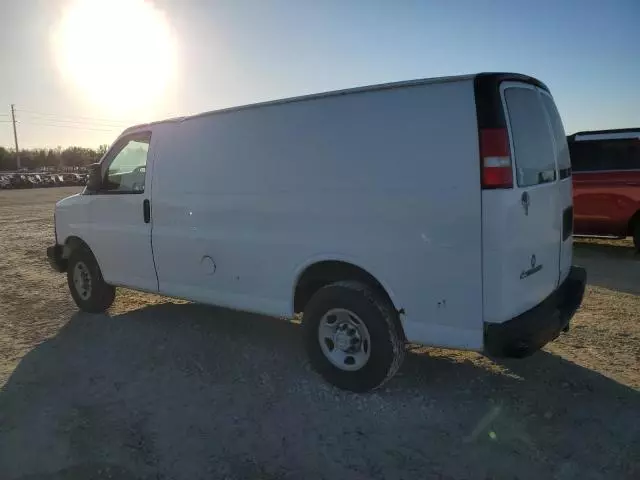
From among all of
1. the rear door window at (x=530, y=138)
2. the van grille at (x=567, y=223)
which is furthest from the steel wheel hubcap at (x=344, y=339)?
the van grille at (x=567, y=223)

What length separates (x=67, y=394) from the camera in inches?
159

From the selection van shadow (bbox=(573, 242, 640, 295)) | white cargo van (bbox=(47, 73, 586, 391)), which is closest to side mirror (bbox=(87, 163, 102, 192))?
white cargo van (bbox=(47, 73, 586, 391))

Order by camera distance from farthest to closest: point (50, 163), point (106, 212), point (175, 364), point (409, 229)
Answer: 1. point (50, 163)
2. point (106, 212)
3. point (175, 364)
4. point (409, 229)

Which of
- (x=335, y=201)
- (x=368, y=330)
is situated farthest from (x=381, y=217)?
(x=368, y=330)

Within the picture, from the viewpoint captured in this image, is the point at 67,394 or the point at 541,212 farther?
the point at 67,394

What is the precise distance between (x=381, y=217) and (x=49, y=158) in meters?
111

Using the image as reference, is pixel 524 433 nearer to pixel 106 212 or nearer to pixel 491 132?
pixel 491 132

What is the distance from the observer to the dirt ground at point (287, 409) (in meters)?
3.02

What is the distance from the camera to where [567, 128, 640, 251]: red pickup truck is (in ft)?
29.8

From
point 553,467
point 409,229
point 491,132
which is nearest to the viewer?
point 553,467

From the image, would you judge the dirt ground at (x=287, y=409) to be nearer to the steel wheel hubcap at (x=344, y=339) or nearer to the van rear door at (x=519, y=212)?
the steel wheel hubcap at (x=344, y=339)

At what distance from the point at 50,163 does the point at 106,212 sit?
107 meters

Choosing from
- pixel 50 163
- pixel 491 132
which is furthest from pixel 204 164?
pixel 50 163

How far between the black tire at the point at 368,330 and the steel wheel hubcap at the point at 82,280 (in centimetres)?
356
